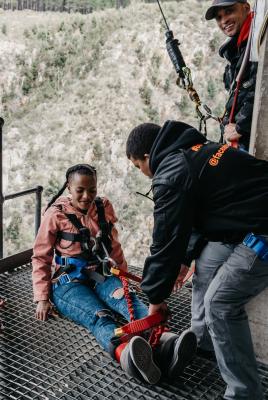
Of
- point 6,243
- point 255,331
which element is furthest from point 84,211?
point 6,243

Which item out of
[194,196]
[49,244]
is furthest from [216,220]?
[49,244]

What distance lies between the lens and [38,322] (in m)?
3.31

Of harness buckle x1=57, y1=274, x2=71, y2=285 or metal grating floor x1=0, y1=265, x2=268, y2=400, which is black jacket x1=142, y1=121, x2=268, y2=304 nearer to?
metal grating floor x1=0, y1=265, x2=268, y2=400

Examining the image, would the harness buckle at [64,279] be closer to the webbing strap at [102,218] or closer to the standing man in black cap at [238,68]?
the webbing strap at [102,218]

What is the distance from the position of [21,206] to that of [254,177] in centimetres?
1697

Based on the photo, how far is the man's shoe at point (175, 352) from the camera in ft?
8.64

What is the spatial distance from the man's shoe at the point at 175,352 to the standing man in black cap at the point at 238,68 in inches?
53.5

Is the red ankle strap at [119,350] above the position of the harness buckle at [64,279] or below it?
below

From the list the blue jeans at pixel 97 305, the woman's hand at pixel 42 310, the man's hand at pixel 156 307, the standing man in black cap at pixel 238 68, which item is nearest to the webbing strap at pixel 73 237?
the blue jeans at pixel 97 305

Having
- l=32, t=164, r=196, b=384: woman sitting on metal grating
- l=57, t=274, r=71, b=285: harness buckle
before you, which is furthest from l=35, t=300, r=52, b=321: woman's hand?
l=57, t=274, r=71, b=285: harness buckle

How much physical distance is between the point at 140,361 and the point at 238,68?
1997 millimetres

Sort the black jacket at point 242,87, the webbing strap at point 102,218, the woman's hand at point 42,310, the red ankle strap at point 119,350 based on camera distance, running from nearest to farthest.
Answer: the red ankle strap at point 119,350 < the black jacket at point 242,87 < the woman's hand at point 42,310 < the webbing strap at point 102,218

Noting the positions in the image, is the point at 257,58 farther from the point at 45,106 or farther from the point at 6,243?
the point at 45,106

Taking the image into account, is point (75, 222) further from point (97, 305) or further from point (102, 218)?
point (97, 305)
